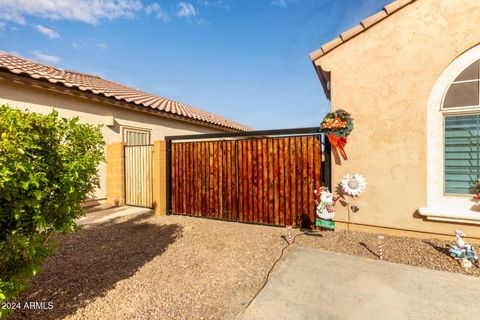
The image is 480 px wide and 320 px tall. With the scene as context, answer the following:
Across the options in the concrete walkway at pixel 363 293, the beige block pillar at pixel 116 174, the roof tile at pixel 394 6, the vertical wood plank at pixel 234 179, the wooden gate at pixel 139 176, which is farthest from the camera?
the beige block pillar at pixel 116 174

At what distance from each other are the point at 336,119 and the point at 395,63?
1.53 meters

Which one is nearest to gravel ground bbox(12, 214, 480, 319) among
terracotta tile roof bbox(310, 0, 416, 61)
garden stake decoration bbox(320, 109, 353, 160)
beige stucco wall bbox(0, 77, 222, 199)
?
garden stake decoration bbox(320, 109, 353, 160)

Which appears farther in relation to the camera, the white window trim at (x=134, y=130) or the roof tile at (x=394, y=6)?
the white window trim at (x=134, y=130)

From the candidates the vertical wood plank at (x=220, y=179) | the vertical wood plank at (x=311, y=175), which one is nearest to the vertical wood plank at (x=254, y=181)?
the vertical wood plank at (x=220, y=179)

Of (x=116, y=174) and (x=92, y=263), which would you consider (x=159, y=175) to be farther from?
(x=92, y=263)

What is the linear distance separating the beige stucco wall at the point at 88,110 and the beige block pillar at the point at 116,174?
0.19 m

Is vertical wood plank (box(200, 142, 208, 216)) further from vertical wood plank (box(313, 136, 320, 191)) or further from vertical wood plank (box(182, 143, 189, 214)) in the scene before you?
vertical wood plank (box(313, 136, 320, 191))

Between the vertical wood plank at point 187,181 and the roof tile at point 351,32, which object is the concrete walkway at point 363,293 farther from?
A: the roof tile at point 351,32

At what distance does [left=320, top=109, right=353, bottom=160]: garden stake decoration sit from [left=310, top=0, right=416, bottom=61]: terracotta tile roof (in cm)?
142

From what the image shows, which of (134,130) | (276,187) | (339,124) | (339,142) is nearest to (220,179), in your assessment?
(276,187)

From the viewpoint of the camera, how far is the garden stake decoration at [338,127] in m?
4.76

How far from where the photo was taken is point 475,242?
4023mm

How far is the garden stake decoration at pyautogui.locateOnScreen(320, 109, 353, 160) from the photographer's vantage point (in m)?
4.76

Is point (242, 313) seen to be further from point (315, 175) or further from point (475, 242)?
point (475, 242)
